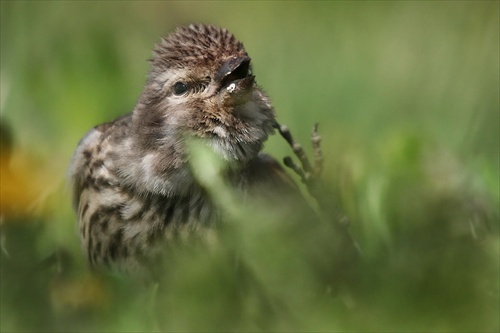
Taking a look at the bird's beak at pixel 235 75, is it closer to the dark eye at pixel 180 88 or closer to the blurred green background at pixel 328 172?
the dark eye at pixel 180 88

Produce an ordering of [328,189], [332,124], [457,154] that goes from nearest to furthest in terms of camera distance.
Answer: [328,189]
[457,154]
[332,124]

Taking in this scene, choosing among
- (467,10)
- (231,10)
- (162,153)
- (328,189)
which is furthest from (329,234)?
(231,10)

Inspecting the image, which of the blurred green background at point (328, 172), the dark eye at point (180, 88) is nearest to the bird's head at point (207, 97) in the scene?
the dark eye at point (180, 88)

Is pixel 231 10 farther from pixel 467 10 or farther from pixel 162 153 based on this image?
pixel 162 153

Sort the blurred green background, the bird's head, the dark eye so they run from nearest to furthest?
1. the blurred green background
2. the bird's head
3. the dark eye

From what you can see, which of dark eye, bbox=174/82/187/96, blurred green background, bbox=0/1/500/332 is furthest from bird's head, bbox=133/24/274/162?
blurred green background, bbox=0/1/500/332

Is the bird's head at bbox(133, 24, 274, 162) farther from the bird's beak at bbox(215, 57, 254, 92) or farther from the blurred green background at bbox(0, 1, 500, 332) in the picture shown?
the blurred green background at bbox(0, 1, 500, 332)

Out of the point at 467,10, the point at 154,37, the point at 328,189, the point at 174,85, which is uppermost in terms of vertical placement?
the point at 328,189
